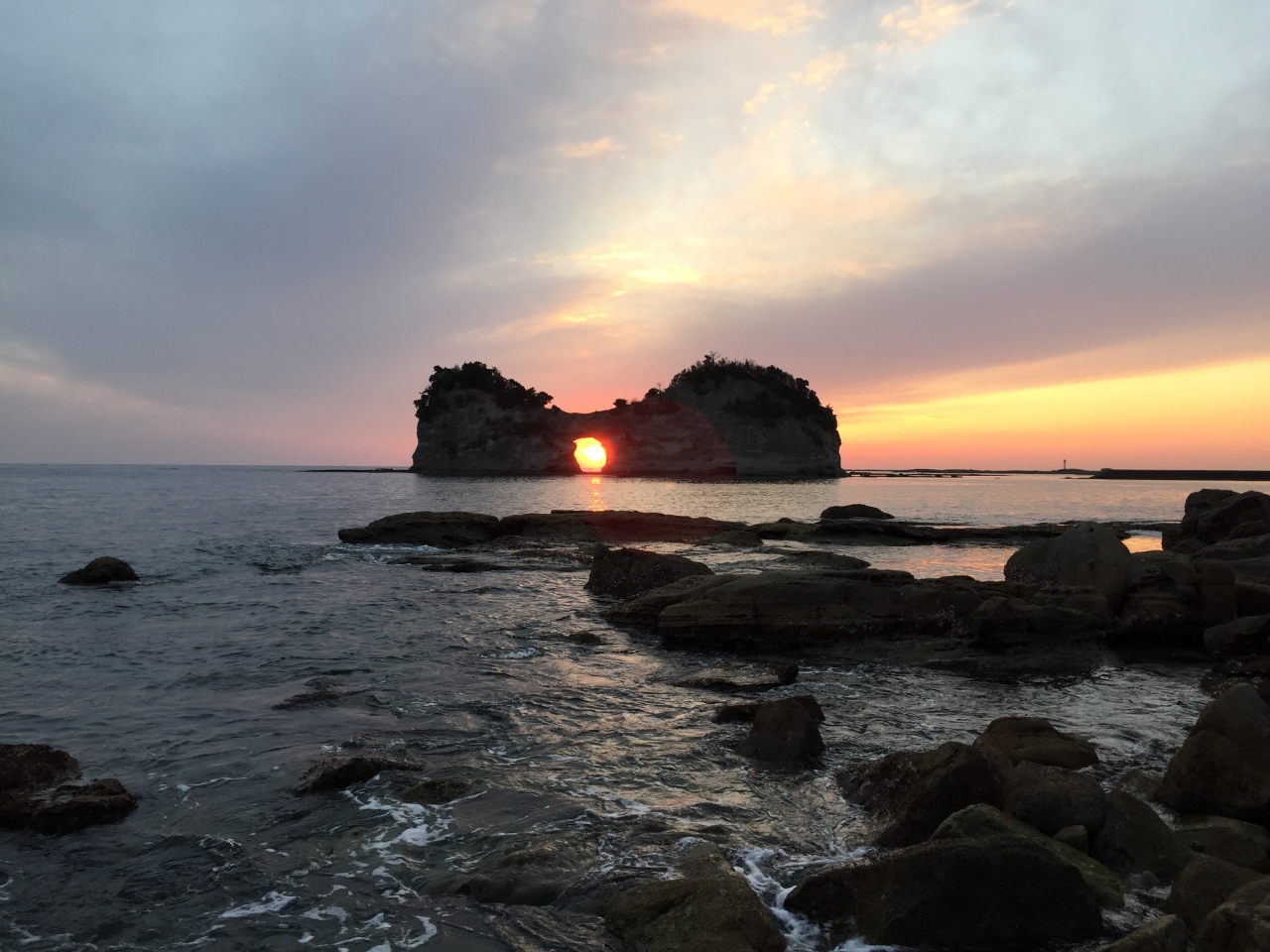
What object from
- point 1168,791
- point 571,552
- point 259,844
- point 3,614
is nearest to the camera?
point 259,844

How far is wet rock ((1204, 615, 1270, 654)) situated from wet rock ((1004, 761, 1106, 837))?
8791 millimetres

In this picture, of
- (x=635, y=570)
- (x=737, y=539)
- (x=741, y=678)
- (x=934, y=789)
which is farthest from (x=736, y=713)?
(x=737, y=539)

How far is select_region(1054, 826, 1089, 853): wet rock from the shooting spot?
19.3ft

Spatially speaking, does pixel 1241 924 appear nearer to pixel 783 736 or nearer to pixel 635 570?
pixel 783 736

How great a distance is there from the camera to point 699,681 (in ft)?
39.0

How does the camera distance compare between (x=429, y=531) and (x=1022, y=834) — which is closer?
(x=1022, y=834)

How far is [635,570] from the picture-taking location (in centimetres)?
2025

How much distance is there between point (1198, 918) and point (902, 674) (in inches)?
311

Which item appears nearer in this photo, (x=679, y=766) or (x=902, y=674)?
(x=679, y=766)

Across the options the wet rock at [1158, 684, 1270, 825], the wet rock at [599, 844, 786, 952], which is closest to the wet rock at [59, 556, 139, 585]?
the wet rock at [599, 844, 786, 952]

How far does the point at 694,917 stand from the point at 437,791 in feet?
11.8

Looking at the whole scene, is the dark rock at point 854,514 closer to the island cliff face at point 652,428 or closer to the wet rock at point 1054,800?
the wet rock at point 1054,800

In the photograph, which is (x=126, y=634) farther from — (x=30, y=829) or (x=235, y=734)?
(x=30, y=829)

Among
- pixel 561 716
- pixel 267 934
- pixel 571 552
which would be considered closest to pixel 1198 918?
pixel 267 934
